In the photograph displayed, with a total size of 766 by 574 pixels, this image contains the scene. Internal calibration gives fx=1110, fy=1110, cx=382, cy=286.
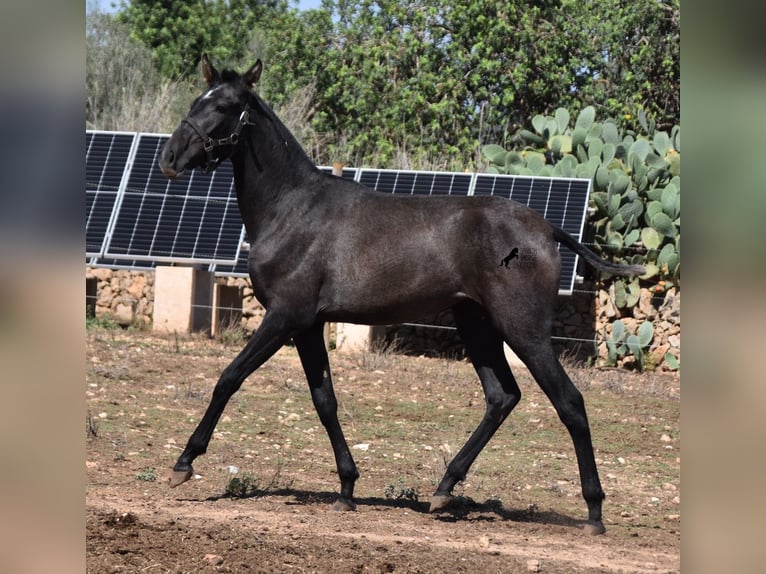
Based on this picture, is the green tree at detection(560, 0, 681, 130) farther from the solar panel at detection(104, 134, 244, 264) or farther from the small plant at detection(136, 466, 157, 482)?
the small plant at detection(136, 466, 157, 482)

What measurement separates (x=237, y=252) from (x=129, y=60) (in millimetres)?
15257

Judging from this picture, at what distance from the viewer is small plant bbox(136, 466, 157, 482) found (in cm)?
728

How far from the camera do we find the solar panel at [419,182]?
1470 centimetres

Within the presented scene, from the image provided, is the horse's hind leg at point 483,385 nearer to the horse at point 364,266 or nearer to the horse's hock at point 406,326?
the horse at point 364,266

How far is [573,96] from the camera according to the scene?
24141mm

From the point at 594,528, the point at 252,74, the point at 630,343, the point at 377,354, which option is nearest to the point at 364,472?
the point at 594,528

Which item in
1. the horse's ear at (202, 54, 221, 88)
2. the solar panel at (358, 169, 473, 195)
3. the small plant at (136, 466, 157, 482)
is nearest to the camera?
the horse's ear at (202, 54, 221, 88)

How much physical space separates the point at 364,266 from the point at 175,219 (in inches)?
346

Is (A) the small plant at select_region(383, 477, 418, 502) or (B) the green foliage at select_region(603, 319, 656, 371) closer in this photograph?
(A) the small plant at select_region(383, 477, 418, 502)

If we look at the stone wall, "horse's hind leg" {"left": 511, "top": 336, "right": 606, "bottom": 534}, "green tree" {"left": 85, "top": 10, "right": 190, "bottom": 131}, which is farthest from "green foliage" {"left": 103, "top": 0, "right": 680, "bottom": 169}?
"horse's hind leg" {"left": 511, "top": 336, "right": 606, "bottom": 534}

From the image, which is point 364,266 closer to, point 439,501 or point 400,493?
Result: point 439,501

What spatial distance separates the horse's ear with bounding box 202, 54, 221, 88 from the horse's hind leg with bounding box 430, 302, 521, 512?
201 cm

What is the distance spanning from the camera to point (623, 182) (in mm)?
15867
